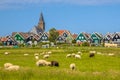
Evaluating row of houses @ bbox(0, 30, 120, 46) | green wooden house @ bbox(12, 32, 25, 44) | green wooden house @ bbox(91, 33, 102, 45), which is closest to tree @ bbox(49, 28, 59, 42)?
row of houses @ bbox(0, 30, 120, 46)

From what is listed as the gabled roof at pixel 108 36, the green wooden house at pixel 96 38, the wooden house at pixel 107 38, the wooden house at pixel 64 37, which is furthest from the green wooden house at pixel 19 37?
the gabled roof at pixel 108 36

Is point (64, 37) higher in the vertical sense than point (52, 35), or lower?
lower

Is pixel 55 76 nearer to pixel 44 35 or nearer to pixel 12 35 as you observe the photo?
pixel 44 35

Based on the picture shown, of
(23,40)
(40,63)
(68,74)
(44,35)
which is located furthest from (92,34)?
(68,74)

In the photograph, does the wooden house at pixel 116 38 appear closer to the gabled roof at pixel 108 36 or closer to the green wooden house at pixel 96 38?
the gabled roof at pixel 108 36

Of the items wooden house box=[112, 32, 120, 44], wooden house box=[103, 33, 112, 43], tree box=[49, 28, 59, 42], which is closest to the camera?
tree box=[49, 28, 59, 42]

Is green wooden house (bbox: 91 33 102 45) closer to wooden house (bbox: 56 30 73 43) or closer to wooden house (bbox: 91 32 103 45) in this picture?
wooden house (bbox: 91 32 103 45)

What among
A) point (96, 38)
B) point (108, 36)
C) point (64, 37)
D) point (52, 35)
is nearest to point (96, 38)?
point (96, 38)

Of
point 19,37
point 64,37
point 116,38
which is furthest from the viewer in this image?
point 19,37

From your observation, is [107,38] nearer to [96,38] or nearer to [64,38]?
[96,38]

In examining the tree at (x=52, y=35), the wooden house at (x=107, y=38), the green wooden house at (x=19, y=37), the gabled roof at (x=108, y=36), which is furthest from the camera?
the green wooden house at (x=19, y=37)

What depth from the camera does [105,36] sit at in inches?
5812

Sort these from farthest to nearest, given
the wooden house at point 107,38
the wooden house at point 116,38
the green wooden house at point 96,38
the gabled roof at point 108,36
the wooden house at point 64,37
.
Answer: the wooden house at point 64,37, the green wooden house at point 96,38, the wooden house at point 107,38, the gabled roof at point 108,36, the wooden house at point 116,38

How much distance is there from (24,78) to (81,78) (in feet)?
11.5
